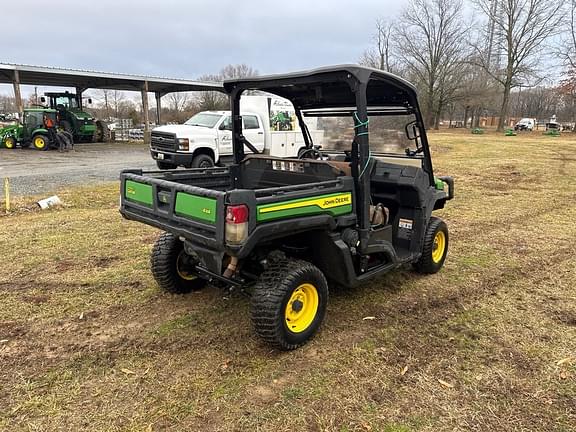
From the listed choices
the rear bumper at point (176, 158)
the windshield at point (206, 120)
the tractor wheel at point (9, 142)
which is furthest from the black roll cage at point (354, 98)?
the tractor wheel at point (9, 142)

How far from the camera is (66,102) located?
23609 mm

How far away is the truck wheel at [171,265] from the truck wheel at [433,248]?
240 cm

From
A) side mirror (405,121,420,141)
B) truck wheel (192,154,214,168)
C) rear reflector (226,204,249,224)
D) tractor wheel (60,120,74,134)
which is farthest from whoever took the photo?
tractor wheel (60,120,74,134)

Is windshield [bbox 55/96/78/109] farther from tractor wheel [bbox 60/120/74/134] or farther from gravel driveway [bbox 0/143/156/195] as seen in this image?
gravel driveway [bbox 0/143/156/195]

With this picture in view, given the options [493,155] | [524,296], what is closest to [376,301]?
[524,296]

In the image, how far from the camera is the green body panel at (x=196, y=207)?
111 inches

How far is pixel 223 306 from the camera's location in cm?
388

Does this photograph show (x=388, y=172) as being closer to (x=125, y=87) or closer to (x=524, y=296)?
(x=524, y=296)

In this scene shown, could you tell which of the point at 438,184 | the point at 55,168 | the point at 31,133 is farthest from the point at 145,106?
the point at 438,184

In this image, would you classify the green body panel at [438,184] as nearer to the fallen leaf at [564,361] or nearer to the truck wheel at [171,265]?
the fallen leaf at [564,361]

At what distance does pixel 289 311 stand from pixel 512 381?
1.57 meters

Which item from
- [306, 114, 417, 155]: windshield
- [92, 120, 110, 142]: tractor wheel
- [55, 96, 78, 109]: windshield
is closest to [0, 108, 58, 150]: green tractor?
[55, 96, 78, 109]: windshield

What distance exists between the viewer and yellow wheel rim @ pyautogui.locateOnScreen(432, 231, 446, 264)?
477cm

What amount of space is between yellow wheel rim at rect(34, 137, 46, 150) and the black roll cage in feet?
60.2
